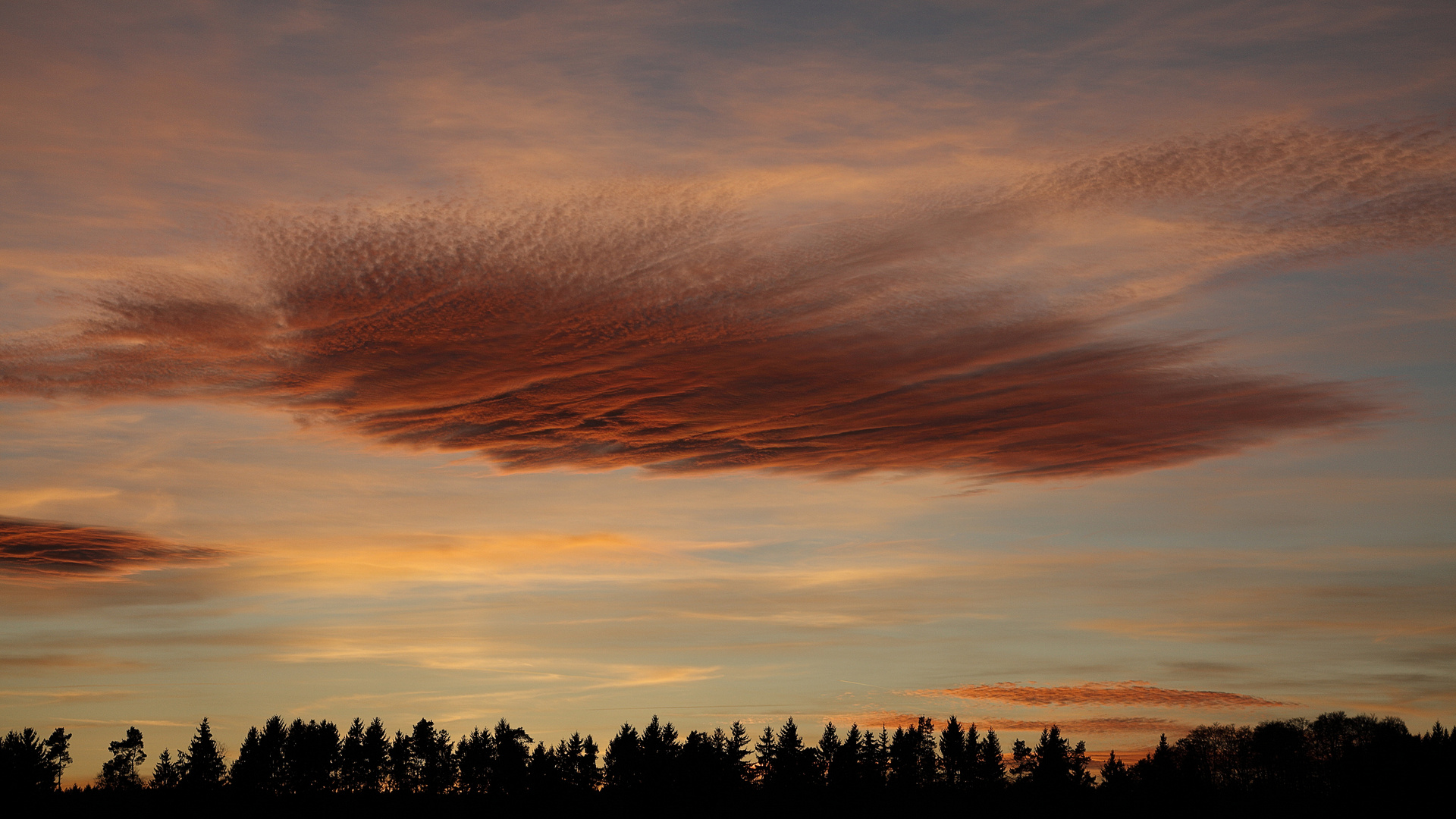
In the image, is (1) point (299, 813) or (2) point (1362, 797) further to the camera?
(1) point (299, 813)

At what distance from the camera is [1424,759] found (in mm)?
162125

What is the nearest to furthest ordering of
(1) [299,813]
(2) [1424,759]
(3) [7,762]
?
(2) [1424,759] → (3) [7,762] → (1) [299,813]

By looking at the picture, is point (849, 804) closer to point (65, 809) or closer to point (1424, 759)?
point (1424, 759)

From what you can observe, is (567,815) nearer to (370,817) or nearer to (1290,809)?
(370,817)

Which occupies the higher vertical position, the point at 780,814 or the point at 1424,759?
the point at 1424,759

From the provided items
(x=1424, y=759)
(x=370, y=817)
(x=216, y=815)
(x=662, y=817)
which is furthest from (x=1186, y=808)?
(x=216, y=815)

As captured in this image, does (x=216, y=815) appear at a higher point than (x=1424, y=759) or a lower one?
lower

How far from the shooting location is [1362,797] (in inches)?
6580

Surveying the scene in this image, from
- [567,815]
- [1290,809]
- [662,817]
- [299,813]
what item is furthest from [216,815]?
[1290,809]

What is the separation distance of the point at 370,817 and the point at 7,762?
193 ft

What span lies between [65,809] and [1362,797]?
8160 inches

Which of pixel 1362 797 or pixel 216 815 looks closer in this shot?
pixel 1362 797

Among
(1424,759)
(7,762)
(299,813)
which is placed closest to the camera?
(1424,759)

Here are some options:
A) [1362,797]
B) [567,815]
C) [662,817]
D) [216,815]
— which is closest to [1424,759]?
[1362,797]
